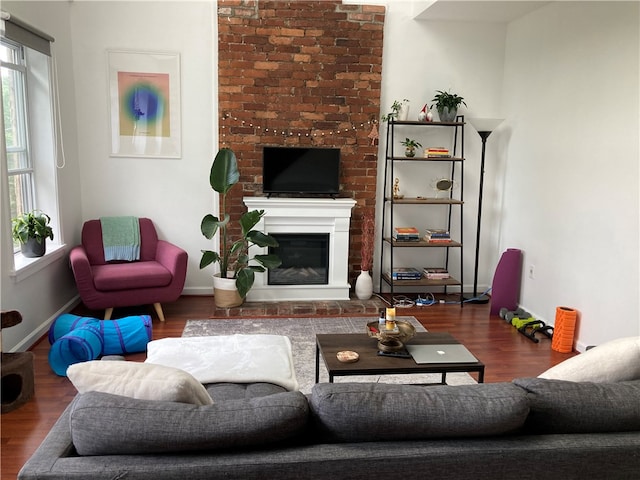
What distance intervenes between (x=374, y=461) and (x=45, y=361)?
113 inches

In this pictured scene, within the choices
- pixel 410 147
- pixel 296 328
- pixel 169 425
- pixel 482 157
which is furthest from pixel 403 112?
pixel 169 425

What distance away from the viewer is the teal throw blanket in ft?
15.2

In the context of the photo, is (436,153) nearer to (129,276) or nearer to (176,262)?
(176,262)

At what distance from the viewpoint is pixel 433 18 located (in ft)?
16.3

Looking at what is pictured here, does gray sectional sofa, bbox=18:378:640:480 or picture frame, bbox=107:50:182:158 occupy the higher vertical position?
picture frame, bbox=107:50:182:158

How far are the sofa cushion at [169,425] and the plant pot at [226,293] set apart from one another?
313cm

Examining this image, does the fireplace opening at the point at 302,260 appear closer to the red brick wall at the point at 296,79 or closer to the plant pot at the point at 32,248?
the red brick wall at the point at 296,79

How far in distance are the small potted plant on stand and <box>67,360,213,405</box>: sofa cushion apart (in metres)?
3.47

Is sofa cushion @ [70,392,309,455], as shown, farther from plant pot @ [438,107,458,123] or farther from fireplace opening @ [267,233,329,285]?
plant pot @ [438,107,458,123]

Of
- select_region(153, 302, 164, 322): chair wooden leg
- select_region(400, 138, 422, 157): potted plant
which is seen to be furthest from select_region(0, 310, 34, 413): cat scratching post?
select_region(400, 138, 422, 157): potted plant

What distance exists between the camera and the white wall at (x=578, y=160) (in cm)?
349

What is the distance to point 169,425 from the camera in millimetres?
1405

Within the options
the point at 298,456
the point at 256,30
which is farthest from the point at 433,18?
the point at 298,456

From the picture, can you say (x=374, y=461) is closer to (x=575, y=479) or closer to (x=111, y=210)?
(x=575, y=479)
